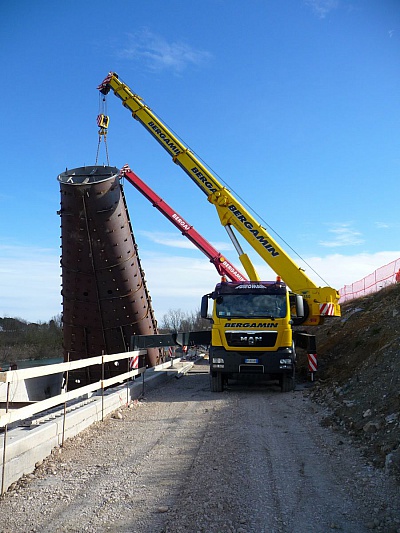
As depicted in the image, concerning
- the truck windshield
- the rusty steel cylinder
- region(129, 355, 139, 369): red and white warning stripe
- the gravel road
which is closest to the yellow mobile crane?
the truck windshield

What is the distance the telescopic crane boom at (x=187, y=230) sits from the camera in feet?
51.2

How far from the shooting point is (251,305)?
440 inches

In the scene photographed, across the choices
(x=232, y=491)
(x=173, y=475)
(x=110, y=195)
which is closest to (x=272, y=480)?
(x=232, y=491)

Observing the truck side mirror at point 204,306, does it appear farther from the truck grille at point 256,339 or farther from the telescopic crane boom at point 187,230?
the telescopic crane boom at point 187,230

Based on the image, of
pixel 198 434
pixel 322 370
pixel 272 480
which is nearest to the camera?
pixel 272 480

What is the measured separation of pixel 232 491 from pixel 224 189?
461 inches

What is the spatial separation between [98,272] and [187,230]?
506cm

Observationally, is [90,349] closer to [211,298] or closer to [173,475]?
[211,298]

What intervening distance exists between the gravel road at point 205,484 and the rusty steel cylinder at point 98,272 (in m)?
5.23

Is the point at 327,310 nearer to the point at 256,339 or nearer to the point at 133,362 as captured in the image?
the point at 256,339

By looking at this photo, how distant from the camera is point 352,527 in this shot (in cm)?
345

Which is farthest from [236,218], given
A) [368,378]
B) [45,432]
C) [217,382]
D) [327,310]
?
[45,432]

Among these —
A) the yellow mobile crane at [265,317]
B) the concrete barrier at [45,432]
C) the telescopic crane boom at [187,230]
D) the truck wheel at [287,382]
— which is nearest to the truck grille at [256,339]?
the yellow mobile crane at [265,317]

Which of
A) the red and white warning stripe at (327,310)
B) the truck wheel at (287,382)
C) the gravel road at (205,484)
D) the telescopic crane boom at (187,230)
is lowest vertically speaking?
the gravel road at (205,484)
